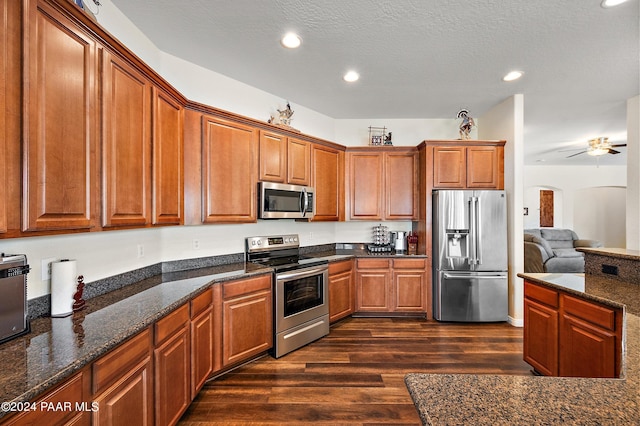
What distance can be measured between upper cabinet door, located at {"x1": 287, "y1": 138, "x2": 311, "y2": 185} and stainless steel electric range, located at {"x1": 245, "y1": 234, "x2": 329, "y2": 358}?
0.75 meters

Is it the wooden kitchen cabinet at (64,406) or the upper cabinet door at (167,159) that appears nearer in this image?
the wooden kitchen cabinet at (64,406)

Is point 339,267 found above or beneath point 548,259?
above

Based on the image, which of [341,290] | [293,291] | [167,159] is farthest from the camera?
[341,290]

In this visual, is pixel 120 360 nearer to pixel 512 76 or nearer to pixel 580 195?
pixel 512 76

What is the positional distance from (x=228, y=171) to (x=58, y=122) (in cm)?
153

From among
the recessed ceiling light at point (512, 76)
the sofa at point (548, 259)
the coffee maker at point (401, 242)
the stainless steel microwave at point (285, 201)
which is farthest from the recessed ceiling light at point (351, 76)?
the sofa at point (548, 259)

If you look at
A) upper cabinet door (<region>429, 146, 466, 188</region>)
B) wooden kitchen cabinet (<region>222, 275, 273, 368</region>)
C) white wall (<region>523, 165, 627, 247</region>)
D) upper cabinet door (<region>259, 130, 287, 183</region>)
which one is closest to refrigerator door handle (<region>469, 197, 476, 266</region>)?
upper cabinet door (<region>429, 146, 466, 188</region>)

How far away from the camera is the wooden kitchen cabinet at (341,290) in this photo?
11.8 feet

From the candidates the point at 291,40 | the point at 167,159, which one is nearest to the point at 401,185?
the point at 291,40

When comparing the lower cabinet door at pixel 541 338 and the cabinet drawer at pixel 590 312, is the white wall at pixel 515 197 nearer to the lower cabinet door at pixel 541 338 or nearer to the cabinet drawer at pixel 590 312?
the lower cabinet door at pixel 541 338

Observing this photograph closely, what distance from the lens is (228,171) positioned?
280 cm

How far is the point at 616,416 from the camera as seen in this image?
27.6 inches

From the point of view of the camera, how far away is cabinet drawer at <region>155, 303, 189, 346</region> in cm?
165

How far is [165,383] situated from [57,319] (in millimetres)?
678
